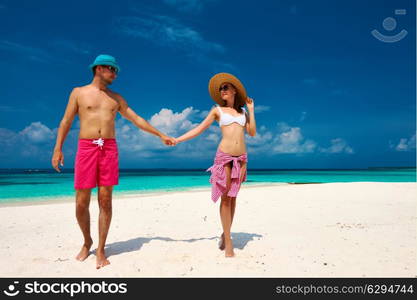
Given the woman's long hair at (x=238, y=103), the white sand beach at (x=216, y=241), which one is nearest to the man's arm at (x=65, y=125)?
the white sand beach at (x=216, y=241)

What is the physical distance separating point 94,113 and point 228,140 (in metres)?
1.87

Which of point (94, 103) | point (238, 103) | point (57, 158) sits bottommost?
point (57, 158)

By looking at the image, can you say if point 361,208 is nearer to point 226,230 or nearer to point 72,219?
point 226,230

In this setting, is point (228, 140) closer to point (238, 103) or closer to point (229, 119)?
point (229, 119)

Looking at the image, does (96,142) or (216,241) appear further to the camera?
(216,241)

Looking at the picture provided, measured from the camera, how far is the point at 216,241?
5.15m

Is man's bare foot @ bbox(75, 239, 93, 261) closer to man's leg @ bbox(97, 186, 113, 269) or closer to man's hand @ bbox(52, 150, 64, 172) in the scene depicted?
man's leg @ bbox(97, 186, 113, 269)

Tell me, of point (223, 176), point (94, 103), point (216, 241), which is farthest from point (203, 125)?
point (216, 241)

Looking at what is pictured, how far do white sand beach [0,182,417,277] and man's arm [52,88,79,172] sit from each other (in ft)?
4.62

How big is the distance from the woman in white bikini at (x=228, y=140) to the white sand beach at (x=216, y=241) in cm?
67

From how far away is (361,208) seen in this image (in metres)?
8.83

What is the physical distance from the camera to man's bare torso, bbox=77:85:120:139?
13.1 feet

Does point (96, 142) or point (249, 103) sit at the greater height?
point (249, 103)

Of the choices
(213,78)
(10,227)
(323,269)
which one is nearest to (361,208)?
(323,269)
